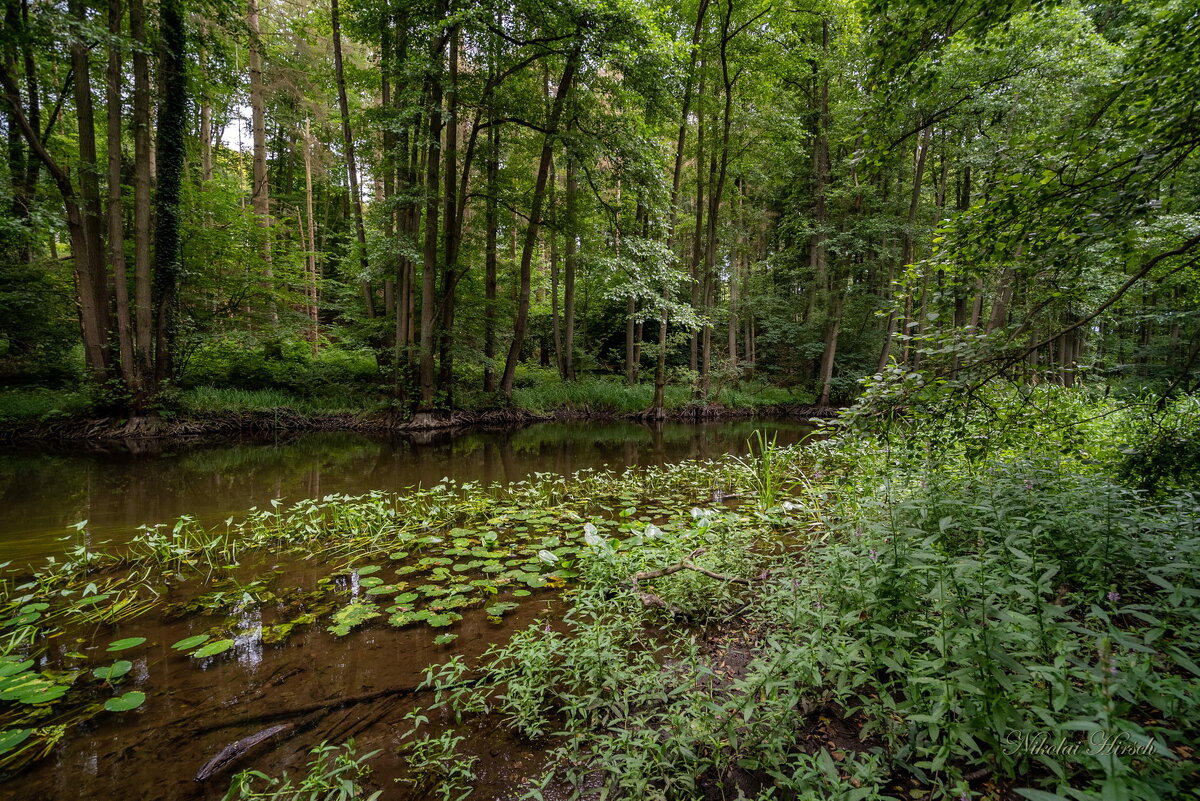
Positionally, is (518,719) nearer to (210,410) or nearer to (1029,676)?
(1029,676)

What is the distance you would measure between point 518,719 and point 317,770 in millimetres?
775

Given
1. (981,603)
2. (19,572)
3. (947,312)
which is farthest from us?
(19,572)

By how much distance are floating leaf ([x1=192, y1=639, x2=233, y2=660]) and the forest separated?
3cm

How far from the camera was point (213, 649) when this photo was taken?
2.59m

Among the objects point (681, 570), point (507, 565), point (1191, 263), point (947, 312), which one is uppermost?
point (1191, 263)

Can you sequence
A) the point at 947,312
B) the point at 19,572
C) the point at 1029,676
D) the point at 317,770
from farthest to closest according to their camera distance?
the point at 19,572, the point at 947,312, the point at 317,770, the point at 1029,676

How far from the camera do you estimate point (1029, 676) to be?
126 centimetres

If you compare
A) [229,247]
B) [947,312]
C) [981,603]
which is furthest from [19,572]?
[229,247]

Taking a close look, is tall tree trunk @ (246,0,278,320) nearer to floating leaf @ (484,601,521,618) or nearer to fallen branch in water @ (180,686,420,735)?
floating leaf @ (484,601,521,618)

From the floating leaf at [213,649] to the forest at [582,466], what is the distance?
29 mm

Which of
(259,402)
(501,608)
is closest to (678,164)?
(259,402)

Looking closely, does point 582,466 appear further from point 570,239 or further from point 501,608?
point 570,239

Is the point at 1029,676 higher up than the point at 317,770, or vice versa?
the point at 1029,676

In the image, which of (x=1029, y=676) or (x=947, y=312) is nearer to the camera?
(x=1029, y=676)
